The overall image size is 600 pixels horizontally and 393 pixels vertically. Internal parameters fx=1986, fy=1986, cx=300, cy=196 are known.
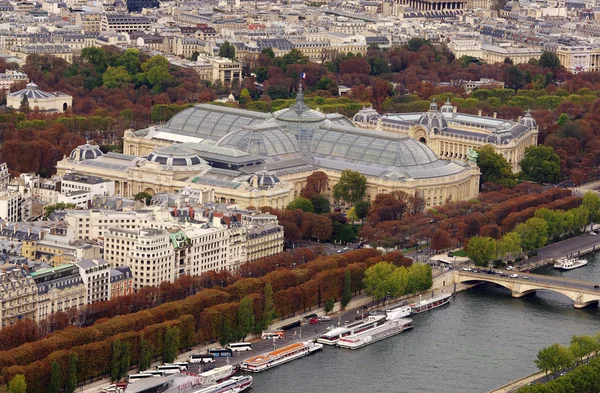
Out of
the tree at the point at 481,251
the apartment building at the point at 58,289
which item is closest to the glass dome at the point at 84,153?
the tree at the point at 481,251

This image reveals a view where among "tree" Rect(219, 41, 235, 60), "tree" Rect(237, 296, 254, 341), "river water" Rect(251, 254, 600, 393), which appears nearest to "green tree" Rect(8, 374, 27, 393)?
"river water" Rect(251, 254, 600, 393)

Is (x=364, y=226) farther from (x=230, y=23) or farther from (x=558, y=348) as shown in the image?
(x=230, y=23)

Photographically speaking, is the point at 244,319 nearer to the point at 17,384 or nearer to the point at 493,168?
the point at 17,384

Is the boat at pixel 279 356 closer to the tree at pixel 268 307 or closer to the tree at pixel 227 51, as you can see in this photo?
the tree at pixel 268 307

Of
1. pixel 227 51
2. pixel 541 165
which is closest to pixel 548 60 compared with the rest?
pixel 227 51

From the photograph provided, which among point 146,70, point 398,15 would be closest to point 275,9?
point 398,15
